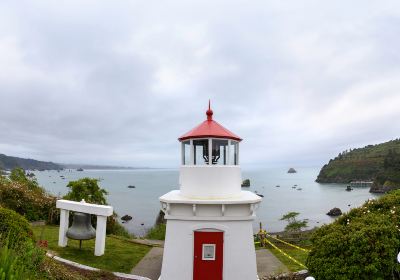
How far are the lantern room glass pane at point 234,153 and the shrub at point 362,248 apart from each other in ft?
11.6

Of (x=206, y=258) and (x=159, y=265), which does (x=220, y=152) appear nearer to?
(x=206, y=258)

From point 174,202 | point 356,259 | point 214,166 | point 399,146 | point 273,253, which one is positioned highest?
point 399,146

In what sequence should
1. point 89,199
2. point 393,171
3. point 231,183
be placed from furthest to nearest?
point 393,171 → point 89,199 → point 231,183

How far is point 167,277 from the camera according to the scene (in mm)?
10156

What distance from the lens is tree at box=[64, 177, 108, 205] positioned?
1947cm

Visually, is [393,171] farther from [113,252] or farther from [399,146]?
[113,252]

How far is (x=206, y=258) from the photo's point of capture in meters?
10.0

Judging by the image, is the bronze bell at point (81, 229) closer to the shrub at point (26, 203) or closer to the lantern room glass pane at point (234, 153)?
the lantern room glass pane at point (234, 153)

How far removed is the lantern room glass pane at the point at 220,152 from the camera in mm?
10555

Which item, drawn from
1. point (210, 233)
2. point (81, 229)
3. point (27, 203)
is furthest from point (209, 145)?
point (27, 203)

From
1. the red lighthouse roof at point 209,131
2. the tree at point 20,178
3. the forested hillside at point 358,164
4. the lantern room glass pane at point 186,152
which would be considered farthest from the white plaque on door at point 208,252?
the forested hillside at point 358,164

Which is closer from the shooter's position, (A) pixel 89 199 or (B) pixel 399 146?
(A) pixel 89 199

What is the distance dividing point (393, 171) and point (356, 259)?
96161 mm

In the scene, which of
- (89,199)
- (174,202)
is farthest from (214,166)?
(89,199)
